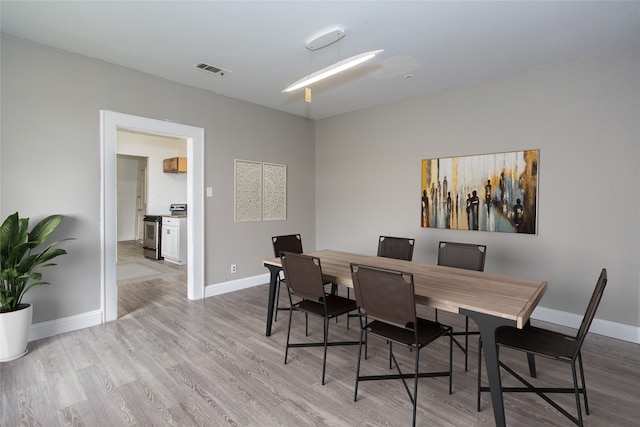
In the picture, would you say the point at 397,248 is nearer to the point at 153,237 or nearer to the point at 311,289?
the point at 311,289

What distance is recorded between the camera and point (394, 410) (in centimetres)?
197

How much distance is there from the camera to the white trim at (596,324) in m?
2.94

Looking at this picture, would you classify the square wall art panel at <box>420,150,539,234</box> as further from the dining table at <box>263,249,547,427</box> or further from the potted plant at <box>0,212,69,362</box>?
the potted plant at <box>0,212,69,362</box>

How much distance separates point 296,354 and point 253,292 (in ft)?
6.31

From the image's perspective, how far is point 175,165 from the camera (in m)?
7.54

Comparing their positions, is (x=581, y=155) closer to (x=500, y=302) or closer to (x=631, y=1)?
(x=631, y=1)

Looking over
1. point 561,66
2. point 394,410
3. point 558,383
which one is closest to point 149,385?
point 394,410

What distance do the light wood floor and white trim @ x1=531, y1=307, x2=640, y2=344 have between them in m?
0.11

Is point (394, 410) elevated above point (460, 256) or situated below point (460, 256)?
below

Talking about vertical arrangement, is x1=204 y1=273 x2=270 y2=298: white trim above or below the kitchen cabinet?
below

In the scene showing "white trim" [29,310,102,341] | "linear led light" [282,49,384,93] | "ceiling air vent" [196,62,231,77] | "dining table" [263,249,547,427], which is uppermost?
"ceiling air vent" [196,62,231,77]

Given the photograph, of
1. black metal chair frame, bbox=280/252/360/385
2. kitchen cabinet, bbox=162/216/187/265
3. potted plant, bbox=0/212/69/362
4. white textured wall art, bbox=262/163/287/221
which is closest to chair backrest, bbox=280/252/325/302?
black metal chair frame, bbox=280/252/360/385

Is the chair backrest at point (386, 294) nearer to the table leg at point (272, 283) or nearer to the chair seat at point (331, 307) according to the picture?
the chair seat at point (331, 307)

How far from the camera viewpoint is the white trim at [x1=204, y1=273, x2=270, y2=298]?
167 inches
